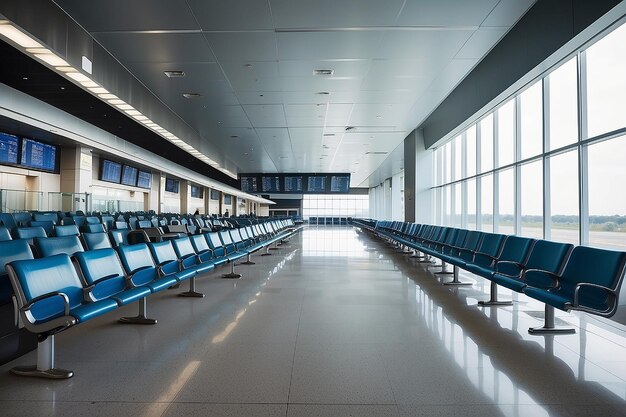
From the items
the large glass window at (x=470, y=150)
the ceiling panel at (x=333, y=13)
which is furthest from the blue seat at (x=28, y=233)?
the large glass window at (x=470, y=150)

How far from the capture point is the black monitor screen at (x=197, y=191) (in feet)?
80.2

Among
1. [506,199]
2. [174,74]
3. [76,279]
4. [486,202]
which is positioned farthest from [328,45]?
[486,202]

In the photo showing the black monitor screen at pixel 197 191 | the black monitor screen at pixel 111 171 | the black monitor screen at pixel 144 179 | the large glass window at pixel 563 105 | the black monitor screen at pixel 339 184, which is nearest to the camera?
the large glass window at pixel 563 105

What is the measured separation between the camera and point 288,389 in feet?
7.24

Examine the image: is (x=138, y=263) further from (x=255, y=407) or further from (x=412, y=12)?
(x=412, y=12)

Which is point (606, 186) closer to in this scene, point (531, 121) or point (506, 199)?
point (531, 121)

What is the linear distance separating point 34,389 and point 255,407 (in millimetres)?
1274

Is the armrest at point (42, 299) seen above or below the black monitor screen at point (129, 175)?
below

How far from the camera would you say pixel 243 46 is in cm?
539

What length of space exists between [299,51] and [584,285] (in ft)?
14.7

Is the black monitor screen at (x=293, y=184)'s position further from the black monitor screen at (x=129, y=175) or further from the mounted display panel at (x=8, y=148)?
the mounted display panel at (x=8, y=148)

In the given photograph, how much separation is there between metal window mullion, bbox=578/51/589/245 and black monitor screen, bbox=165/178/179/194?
1877 cm

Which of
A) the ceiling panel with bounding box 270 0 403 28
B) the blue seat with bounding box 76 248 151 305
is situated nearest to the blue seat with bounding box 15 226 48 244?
the blue seat with bounding box 76 248 151 305

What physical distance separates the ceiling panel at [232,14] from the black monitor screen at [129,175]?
41.0ft
